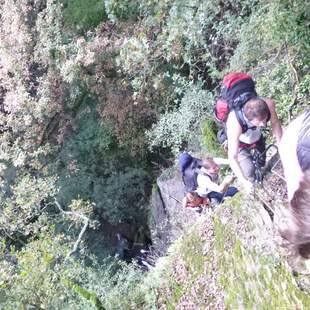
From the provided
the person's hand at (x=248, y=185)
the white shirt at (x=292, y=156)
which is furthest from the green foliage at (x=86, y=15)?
the white shirt at (x=292, y=156)

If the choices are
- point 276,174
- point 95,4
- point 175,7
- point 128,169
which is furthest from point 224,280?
point 95,4

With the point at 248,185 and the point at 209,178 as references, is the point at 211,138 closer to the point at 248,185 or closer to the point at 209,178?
the point at 209,178

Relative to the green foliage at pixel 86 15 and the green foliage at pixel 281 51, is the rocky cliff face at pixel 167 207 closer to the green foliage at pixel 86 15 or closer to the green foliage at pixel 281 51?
the green foliage at pixel 281 51

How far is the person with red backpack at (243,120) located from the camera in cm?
409

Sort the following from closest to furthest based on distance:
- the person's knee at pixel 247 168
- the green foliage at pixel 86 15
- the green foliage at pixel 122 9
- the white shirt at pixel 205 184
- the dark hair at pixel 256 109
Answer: the dark hair at pixel 256 109 < the person's knee at pixel 247 168 < the white shirt at pixel 205 184 < the green foliage at pixel 122 9 < the green foliage at pixel 86 15

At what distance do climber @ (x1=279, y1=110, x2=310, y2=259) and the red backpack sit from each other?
2.86m

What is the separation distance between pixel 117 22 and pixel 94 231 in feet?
16.3

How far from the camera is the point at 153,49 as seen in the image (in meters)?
9.25

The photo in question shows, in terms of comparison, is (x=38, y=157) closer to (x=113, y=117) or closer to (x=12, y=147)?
(x=12, y=147)

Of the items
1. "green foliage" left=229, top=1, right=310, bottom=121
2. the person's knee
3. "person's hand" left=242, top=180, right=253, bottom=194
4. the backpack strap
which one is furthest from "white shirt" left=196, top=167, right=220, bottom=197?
"green foliage" left=229, top=1, right=310, bottom=121

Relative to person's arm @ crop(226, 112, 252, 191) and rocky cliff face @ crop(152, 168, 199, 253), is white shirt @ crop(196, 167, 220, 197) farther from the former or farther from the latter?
rocky cliff face @ crop(152, 168, 199, 253)

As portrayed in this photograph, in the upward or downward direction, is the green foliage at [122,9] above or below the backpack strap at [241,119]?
above

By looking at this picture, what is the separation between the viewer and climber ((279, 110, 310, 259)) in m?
1.25

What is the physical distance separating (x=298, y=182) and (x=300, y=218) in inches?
4.1
